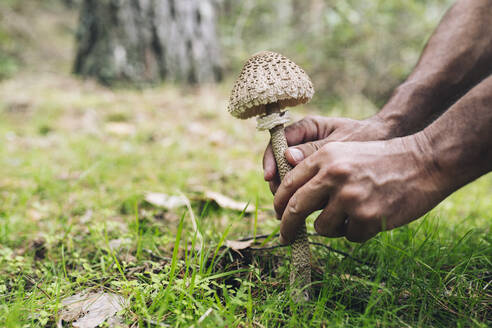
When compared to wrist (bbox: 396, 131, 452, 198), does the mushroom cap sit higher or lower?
higher

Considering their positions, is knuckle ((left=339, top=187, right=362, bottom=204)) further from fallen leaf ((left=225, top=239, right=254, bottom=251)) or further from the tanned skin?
fallen leaf ((left=225, top=239, right=254, bottom=251))

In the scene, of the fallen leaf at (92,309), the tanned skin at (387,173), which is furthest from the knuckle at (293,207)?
the fallen leaf at (92,309)

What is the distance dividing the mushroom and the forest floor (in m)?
0.15

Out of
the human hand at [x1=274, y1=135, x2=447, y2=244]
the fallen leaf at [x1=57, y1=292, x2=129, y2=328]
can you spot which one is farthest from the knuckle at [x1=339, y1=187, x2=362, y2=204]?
the fallen leaf at [x1=57, y1=292, x2=129, y2=328]

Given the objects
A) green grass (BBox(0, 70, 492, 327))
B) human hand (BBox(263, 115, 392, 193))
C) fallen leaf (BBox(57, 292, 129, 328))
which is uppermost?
human hand (BBox(263, 115, 392, 193))

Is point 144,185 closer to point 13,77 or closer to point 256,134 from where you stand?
point 256,134

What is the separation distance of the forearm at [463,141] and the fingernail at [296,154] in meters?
0.62

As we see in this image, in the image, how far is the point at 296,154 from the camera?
1.89m

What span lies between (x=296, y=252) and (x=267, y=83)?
0.96 meters

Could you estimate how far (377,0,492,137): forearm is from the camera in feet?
7.99

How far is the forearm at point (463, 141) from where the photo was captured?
4.79ft

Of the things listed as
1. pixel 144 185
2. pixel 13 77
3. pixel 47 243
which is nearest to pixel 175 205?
pixel 144 185

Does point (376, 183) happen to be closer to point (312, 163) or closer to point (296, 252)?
point (312, 163)

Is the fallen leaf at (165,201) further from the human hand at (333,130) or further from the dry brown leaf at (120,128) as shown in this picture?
the dry brown leaf at (120,128)
